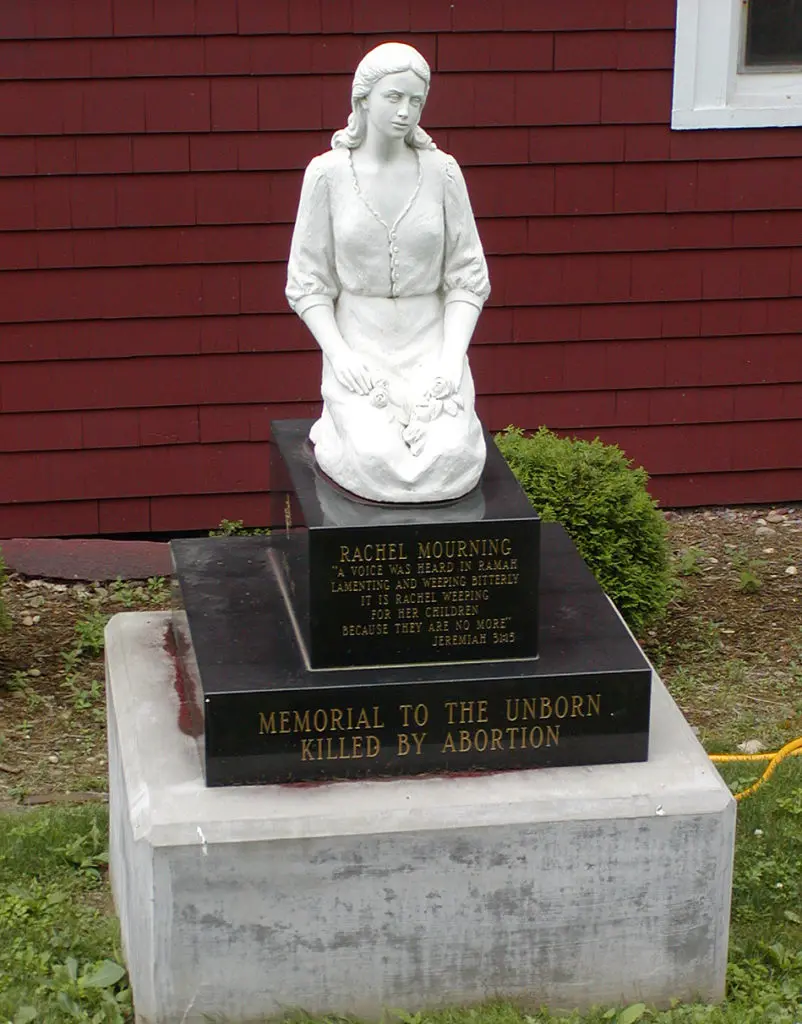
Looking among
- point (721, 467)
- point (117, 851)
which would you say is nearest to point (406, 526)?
point (117, 851)

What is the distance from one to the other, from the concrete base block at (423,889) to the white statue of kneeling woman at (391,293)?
0.89 meters


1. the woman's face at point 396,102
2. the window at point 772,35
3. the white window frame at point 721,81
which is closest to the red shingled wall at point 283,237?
the white window frame at point 721,81

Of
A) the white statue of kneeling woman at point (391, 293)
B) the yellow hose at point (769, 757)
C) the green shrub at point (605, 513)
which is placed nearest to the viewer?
the white statue of kneeling woman at point (391, 293)

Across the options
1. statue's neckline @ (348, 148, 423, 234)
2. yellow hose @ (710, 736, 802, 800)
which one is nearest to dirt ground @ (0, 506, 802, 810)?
yellow hose @ (710, 736, 802, 800)

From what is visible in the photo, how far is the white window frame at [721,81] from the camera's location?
7.93m

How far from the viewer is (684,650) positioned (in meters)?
7.34

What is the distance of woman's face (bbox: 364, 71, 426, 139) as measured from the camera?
16.4ft

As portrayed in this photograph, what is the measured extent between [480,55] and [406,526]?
354cm

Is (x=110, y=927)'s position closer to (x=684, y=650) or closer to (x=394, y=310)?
(x=394, y=310)

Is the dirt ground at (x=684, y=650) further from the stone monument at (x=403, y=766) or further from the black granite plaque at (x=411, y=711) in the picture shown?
the black granite plaque at (x=411, y=711)

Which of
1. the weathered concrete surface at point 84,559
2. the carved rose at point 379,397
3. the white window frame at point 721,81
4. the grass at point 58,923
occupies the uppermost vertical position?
the white window frame at point 721,81

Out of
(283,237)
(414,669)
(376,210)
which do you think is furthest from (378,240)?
(283,237)

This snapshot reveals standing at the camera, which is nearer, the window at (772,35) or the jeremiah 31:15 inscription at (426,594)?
the jeremiah 31:15 inscription at (426,594)

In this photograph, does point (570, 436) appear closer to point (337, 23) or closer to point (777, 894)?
point (337, 23)
